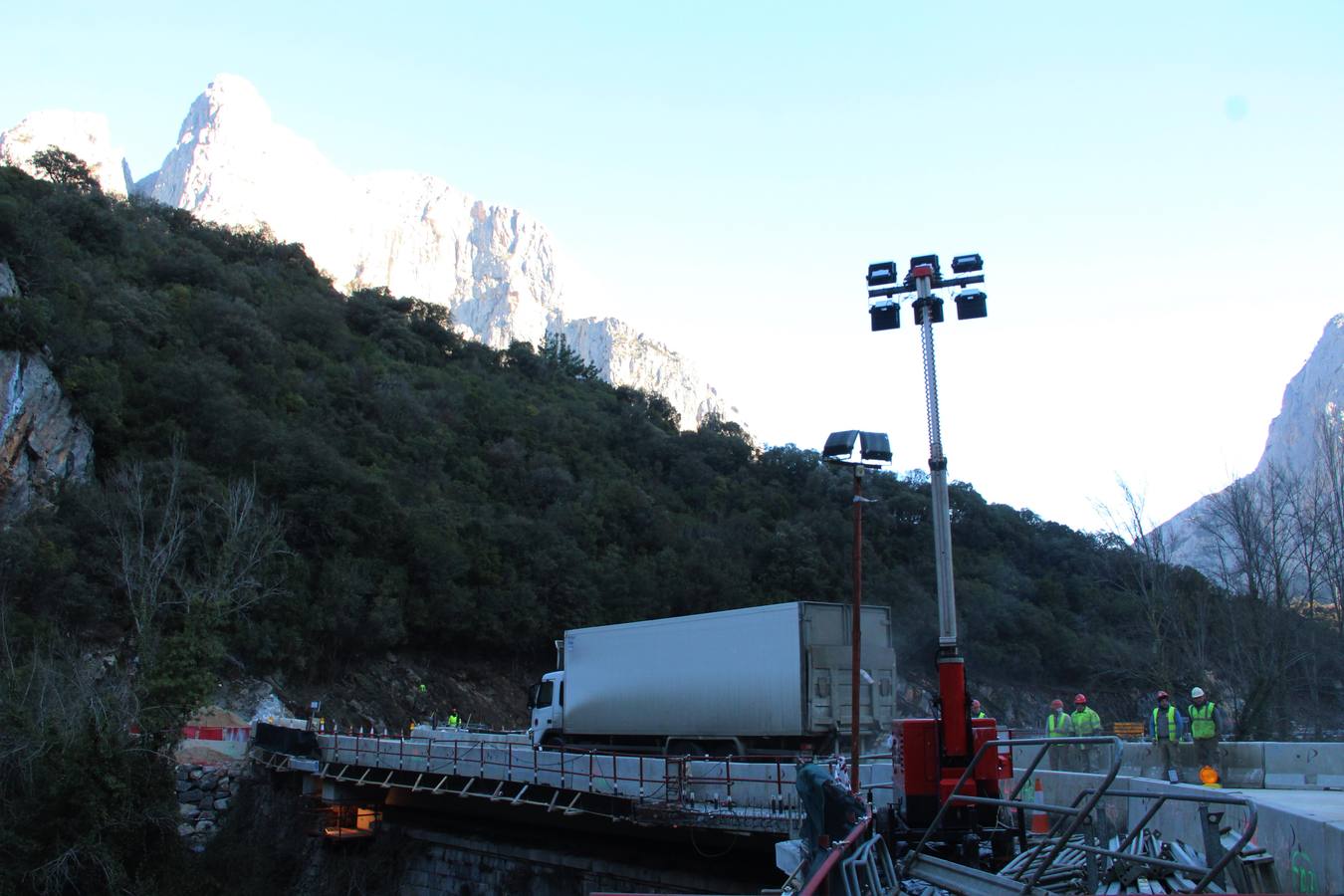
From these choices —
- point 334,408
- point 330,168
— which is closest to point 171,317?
point 334,408

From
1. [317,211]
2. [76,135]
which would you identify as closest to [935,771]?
[76,135]

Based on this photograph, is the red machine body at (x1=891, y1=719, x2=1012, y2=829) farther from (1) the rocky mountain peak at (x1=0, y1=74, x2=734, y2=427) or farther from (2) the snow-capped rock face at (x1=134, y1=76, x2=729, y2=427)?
(2) the snow-capped rock face at (x1=134, y1=76, x2=729, y2=427)

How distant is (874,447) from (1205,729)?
8532 millimetres

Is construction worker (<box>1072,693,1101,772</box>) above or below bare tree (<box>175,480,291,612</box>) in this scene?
below

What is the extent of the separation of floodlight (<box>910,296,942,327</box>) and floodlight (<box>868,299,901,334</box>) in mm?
240

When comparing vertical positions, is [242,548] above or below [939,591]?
above

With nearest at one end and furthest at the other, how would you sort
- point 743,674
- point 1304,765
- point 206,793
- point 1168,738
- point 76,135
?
point 1304,765 < point 1168,738 < point 743,674 < point 206,793 < point 76,135

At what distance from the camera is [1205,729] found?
50.5 feet

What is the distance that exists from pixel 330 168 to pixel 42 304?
174128mm

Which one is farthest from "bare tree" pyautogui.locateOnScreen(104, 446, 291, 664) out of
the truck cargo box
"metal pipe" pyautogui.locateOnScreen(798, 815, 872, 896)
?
"metal pipe" pyautogui.locateOnScreen(798, 815, 872, 896)

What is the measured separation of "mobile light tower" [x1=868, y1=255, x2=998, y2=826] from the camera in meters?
11.1

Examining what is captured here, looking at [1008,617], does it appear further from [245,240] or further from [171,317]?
[245,240]

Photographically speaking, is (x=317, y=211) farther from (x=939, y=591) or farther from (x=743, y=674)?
(x=939, y=591)

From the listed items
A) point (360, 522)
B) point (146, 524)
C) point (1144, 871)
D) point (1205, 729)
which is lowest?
point (1144, 871)
